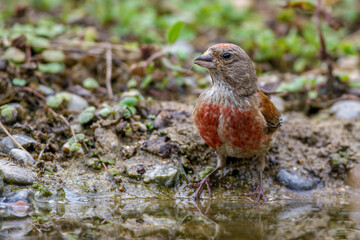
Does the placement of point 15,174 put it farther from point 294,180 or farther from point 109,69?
point 294,180

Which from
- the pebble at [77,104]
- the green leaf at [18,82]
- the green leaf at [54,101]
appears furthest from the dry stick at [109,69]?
the green leaf at [18,82]

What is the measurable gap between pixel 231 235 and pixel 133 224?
0.74 meters

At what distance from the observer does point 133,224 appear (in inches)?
125

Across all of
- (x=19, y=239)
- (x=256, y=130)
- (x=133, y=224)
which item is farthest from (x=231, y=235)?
(x=19, y=239)

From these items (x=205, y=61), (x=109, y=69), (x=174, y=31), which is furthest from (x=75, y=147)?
(x=174, y=31)

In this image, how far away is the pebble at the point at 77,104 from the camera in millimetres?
4715

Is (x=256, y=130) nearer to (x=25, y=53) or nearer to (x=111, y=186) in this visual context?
(x=111, y=186)

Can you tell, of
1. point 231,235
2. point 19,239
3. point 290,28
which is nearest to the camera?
point 19,239

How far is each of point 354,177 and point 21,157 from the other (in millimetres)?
3299

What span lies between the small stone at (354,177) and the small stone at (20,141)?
320 centimetres

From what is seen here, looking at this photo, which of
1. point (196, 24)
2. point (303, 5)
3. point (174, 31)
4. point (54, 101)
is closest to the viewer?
point (54, 101)

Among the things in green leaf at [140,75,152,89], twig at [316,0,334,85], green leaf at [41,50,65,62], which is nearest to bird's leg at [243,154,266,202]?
green leaf at [140,75,152,89]

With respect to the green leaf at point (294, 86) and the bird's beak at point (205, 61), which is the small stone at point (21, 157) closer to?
the bird's beak at point (205, 61)

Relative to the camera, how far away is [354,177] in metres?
4.38
